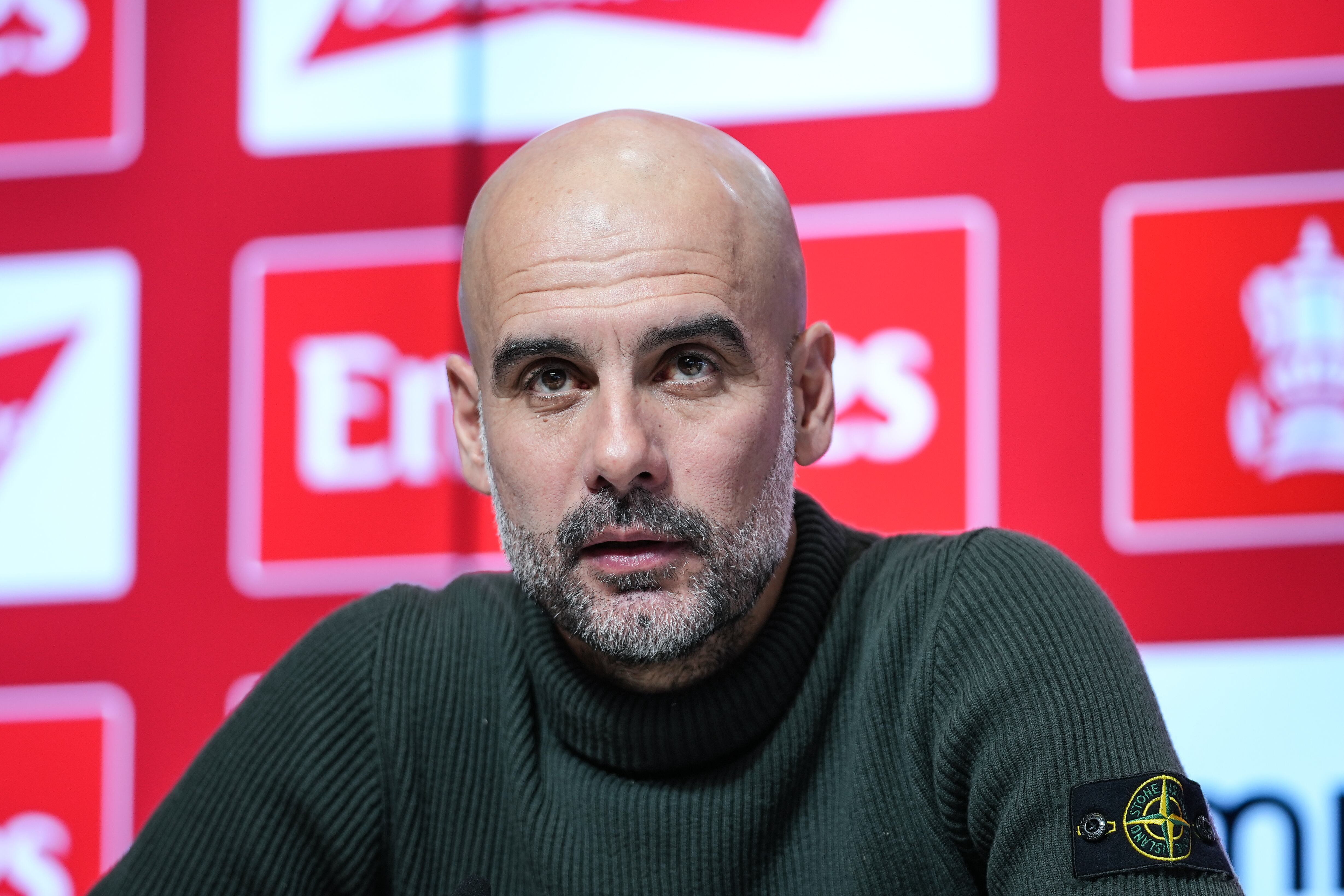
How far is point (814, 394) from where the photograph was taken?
1252 mm

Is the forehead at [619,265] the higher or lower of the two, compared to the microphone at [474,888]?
higher

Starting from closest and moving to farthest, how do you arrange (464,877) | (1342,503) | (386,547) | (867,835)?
(867,835) < (464,877) < (1342,503) < (386,547)

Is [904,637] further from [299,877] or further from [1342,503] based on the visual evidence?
[1342,503]

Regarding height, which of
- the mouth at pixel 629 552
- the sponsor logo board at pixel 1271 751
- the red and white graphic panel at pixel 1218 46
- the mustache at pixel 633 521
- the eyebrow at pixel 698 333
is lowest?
the sponsor logo board at pixel 1271 751

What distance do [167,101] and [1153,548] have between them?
5.69 ft

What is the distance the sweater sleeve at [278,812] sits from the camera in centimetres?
117

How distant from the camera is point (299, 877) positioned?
3.87 feet

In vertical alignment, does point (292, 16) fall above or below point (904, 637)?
above

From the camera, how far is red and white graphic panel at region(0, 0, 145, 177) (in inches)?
89.0

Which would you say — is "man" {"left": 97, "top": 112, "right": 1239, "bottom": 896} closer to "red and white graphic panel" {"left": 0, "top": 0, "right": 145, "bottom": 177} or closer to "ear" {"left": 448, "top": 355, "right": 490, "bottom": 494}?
"ear" {"left": 448, "top": 355, "right": 490, "bottom": 494}

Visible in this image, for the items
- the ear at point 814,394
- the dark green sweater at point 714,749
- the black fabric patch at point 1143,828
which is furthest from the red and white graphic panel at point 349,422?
the black fabric patch at point 1143,828

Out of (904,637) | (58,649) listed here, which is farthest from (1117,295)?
(58,649)

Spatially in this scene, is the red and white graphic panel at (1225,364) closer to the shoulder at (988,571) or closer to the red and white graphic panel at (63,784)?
the shoulder at (988,571)

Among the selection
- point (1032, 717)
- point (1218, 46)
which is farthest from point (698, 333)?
point (1218, 46)
